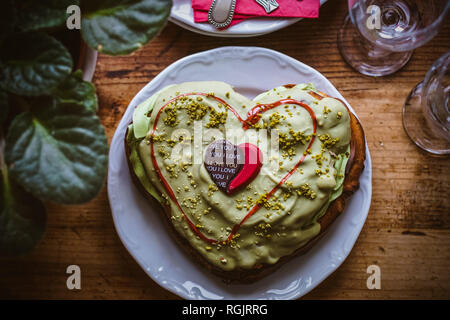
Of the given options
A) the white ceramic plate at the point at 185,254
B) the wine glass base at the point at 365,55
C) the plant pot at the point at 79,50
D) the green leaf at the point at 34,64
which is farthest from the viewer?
the wine glass base at the point at 365,55

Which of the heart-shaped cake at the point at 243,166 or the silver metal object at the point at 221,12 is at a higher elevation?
the silver metal object at the point at 221,12

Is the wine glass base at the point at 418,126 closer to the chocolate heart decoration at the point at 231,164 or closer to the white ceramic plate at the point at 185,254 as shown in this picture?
A: the white ceramic plate at the point at 185,254

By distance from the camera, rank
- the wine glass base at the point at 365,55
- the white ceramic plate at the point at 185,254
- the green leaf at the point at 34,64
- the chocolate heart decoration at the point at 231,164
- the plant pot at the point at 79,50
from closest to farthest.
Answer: the green leaf at the point at 34,64 < the plant pot at the point at 79,50 < the chocolate heart decoration at the point at 231,164 < the white ceramic plate at the point at 185,254 < the wine glass base at the point at 365,55

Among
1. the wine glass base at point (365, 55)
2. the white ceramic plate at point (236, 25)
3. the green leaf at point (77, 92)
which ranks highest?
the white ceramic plate at point (236, 25)

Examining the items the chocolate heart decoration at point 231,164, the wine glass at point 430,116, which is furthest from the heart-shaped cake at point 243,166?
the wine glass at point 430,116

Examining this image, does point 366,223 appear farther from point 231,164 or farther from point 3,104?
point 3,104

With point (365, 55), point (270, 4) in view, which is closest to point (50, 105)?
point (270, 4)
